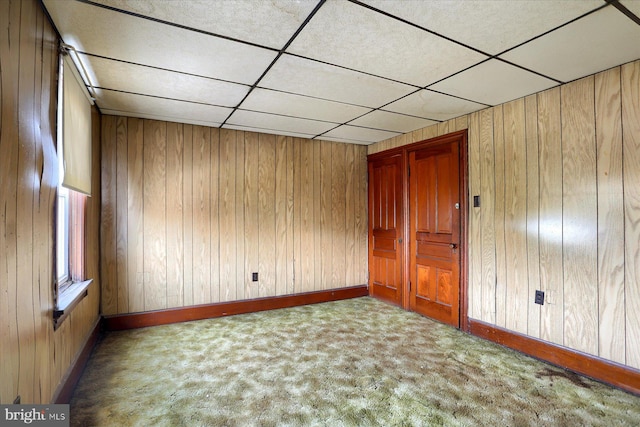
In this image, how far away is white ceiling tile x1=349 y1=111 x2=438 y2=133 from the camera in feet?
11.5

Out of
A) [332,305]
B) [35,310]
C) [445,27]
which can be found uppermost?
[445,27]

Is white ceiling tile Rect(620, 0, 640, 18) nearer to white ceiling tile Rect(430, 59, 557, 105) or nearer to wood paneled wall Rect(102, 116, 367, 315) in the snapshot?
white ceiling tile Rect(430, 59, 557, 105)

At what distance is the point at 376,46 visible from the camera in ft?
6.71

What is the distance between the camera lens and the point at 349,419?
198cm

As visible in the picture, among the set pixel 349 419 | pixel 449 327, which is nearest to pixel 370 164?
pixel 449 327

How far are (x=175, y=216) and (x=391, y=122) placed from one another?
2.84 metres

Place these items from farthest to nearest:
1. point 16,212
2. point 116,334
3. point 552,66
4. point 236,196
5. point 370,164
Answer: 1. point 370,164
2. point 236,196
3. point 116,334
4. point 552,66
5. point 16,212

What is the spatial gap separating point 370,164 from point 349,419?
374 cm

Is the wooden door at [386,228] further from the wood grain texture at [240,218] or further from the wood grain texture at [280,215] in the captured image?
the wood grain texture at [240,218]

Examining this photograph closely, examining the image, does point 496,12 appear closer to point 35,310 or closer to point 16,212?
point 16,212

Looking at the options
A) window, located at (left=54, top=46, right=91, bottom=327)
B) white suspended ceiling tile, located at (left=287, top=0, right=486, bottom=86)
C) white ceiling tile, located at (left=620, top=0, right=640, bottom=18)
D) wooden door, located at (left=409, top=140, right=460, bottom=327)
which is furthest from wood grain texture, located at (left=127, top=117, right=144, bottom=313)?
white ceiling tile, located at (left=620, top=0, right=640, bottom=18)

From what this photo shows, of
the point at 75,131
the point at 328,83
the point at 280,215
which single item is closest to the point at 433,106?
the point at 328,83

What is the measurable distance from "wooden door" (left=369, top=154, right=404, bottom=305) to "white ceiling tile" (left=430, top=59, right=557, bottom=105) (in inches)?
62.9

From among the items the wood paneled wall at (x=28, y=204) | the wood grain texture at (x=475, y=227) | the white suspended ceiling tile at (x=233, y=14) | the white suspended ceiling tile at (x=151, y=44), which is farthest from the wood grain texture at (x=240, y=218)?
the wood grain texture at (x=475, y=227)
